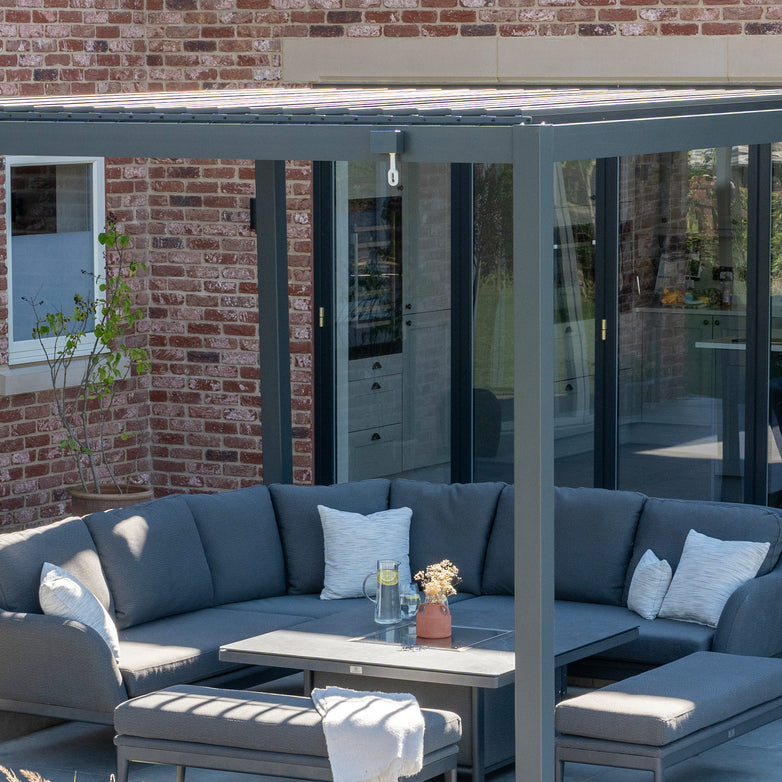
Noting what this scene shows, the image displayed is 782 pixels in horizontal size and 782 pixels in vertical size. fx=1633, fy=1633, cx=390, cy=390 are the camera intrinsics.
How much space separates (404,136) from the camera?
15.9ft

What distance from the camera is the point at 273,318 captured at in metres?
7.89

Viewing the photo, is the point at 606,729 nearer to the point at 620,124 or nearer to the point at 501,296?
the point at 620,124

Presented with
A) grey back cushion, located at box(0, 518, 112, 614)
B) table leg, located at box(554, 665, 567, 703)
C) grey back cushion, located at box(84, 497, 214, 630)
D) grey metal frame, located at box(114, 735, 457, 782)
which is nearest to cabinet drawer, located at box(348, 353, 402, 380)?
grey back cushion, located at box(84, 497, 214, 630)

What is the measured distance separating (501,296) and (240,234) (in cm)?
158

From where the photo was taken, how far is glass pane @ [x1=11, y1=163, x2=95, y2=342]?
880 cm

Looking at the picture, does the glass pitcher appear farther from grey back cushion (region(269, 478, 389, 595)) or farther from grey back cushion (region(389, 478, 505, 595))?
grey back cushion (region(269, 478, 389, 595))

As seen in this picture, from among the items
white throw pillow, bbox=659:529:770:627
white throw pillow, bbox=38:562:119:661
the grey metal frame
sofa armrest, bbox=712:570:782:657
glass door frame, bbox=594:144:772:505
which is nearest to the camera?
the grey metal frame

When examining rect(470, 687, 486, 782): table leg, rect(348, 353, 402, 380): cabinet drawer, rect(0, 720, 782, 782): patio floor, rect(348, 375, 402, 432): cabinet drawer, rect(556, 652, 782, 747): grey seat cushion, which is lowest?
rect(0, 720, 782, 782): patio floor

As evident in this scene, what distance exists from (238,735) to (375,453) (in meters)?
4.09

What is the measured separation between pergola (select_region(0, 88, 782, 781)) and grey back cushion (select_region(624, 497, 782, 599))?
6.14 ft

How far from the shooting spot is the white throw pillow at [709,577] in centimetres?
671

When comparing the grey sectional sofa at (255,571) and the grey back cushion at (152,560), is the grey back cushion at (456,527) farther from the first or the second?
the grey back cushion at (152,560)

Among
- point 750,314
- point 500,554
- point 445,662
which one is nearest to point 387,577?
point 445,662

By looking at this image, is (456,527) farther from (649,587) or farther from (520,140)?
(520,140)
